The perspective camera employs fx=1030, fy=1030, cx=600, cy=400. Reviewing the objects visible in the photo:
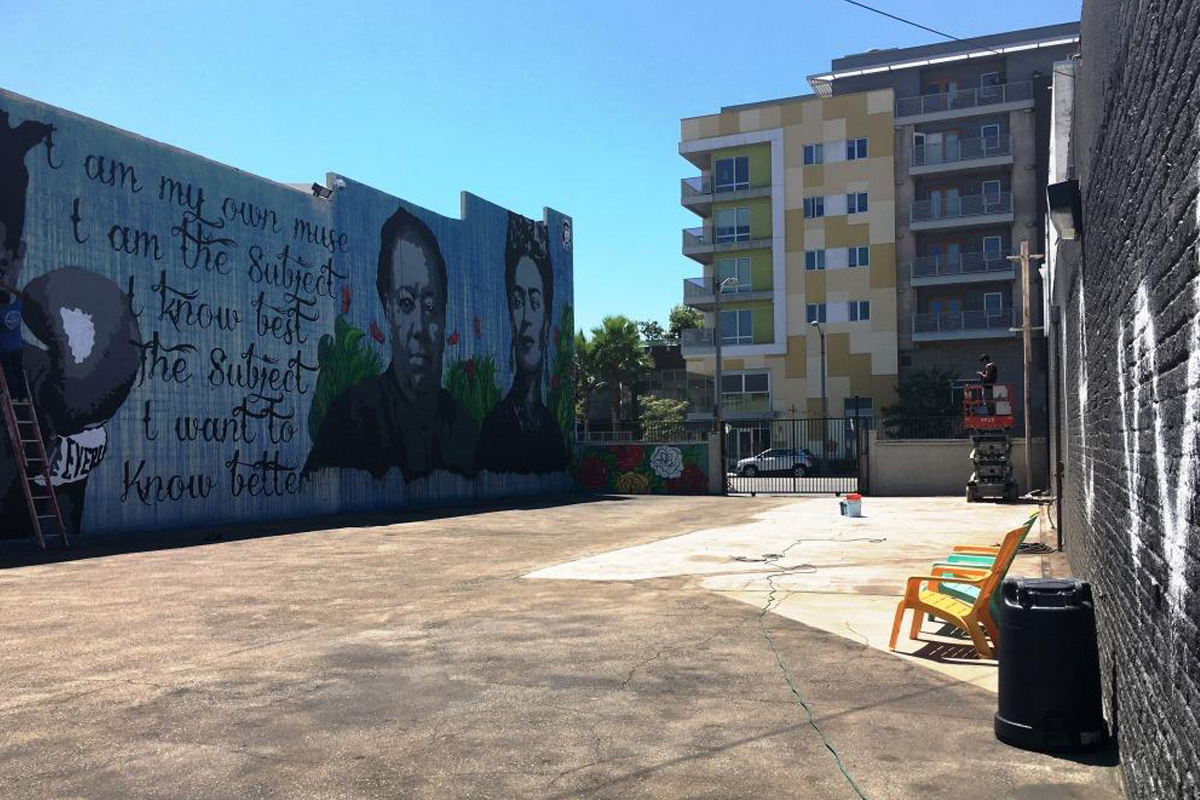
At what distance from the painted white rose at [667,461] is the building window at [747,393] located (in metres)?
22.7

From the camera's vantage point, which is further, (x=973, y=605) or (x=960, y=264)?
(x=960, y=264)

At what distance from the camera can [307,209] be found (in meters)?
26.4

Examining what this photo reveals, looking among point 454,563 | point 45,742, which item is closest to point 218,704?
point 45,742

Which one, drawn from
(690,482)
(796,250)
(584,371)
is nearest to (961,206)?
(796,250)

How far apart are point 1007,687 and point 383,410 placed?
80.0 feet

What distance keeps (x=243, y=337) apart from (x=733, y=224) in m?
40.6

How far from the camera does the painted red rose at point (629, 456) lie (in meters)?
37.4

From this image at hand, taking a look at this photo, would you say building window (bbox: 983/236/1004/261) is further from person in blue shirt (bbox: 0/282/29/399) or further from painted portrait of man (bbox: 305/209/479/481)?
person in blue shirt (bbox: 0/282/29/399)

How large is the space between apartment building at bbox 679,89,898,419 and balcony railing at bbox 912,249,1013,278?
1.61 metres

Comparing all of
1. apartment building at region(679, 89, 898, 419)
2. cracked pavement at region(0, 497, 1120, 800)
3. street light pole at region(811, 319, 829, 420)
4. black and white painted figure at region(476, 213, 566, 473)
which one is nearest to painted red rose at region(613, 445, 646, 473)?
black and white painted figure at region(476, 213, 566, 473)

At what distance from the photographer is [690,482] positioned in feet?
119

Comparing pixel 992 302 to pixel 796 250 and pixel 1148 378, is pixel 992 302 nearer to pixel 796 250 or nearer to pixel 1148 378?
pixel 796 250

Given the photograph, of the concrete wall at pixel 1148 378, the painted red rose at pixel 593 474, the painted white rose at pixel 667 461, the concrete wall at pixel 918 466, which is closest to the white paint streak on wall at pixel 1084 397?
the concrete wall at pixel 1148 378

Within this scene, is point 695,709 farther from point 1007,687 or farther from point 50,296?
point 50,296
